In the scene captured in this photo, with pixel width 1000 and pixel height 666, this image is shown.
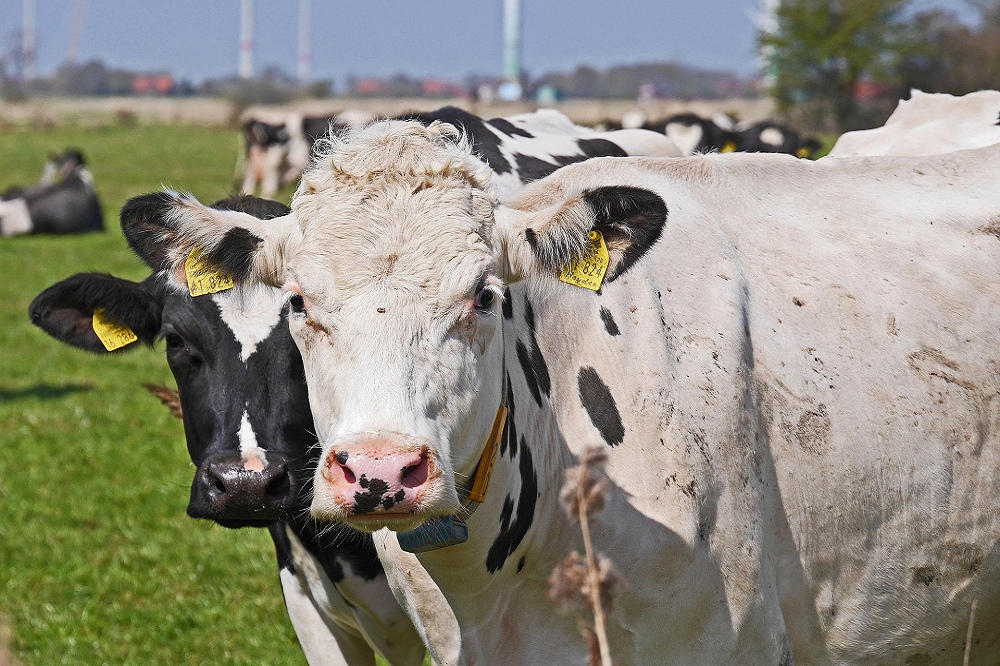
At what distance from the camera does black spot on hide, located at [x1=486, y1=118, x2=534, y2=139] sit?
17.8ft

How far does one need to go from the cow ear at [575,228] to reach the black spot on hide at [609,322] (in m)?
0.26

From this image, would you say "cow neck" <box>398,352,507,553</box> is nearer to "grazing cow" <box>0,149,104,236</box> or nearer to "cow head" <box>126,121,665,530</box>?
"cow head" <box>126,121,665,530</box>

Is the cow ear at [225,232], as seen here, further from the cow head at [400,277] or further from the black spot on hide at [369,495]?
the black spot on hide at [369,495]

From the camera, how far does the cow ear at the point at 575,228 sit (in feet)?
9.89

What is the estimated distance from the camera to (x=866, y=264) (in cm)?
369

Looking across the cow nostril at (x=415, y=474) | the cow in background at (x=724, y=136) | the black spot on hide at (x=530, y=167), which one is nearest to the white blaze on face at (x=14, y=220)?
the cow in background at (x=724, y=136)

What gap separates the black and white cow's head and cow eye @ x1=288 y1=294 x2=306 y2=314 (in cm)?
49

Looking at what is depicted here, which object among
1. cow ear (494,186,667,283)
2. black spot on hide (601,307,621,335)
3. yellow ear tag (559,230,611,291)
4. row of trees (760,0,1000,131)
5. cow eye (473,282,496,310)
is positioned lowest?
black spot on hide (601,307,621,335)

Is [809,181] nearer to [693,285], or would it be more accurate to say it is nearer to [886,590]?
[693,285]

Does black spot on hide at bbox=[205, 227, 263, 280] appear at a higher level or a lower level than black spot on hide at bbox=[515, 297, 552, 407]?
higher

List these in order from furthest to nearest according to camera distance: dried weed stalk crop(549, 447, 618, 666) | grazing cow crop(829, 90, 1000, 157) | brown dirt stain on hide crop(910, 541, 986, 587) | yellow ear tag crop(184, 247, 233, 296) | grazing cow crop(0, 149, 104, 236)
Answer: grazing cow crop(0, 149, 104, 236), grazing cow crop(829, 90, 1000, 157), brown dirt stain on hide crop(910, 541, 986, 587), yellow ear tag crop(184, 247, 233, 296), dried weed stalk crop(549, 447, 618, 666)

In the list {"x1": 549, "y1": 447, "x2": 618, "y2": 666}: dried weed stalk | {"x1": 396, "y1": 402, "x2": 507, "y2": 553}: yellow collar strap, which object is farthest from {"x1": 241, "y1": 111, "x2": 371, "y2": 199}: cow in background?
{"x1": 396, "y1": 402, "x2": 507, "y2": 553}: yellow collar strap

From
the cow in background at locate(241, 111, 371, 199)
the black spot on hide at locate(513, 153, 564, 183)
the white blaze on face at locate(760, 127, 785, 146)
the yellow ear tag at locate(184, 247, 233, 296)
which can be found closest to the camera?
the yellow ear tag at locate(184, 247, 233, 296)

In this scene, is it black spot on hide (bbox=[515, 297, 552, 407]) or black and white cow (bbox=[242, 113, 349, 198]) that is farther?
black and white cow (bbox=[242, 113, 349, 198])
